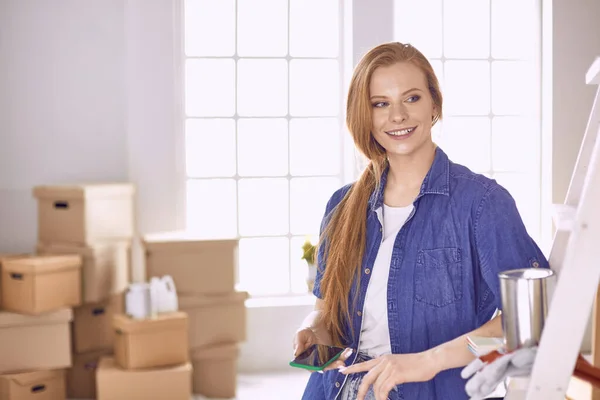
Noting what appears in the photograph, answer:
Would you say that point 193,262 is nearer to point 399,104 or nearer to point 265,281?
point 265,281

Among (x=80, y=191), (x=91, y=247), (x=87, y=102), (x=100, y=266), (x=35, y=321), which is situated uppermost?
(x=87, y=102)

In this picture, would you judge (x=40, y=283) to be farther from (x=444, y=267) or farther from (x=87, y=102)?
(x=444, y=267)

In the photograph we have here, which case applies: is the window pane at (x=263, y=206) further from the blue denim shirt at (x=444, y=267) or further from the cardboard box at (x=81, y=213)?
the blue denim shirt at (x=444, y=267)

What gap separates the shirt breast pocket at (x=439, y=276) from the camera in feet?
5.85

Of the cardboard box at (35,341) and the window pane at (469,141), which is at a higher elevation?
the window pane at (469,141)

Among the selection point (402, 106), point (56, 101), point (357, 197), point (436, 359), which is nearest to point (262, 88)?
point (56, 101)

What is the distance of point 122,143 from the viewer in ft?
14.3

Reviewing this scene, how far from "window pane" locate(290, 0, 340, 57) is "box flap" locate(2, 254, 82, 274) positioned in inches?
69.9

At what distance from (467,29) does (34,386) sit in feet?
10.4

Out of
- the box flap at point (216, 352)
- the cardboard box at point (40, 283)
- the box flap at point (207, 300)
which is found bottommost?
the box flap at point (216, 352)

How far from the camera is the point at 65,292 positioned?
12.3 feet

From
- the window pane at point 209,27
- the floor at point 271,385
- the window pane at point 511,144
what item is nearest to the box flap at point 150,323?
the floor at point 271,385

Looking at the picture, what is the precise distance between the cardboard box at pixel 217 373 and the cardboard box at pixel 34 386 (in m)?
0.67

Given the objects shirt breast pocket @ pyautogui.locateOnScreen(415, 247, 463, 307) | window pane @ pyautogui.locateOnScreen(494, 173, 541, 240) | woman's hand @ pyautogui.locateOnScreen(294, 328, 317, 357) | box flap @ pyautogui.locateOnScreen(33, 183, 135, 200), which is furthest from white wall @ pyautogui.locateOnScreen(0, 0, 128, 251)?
shirt breast pocket @ pyautogui.locateOnScreen(415, 247, 463, 307)
